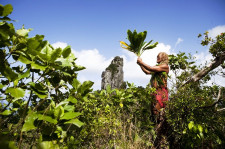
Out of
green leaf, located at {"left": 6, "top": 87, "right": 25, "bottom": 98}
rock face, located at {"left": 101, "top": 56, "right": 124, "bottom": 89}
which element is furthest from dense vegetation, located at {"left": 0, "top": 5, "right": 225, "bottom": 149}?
rock face, located at {"left": 101, "top": 56, "right": 124, "bottom": 89}

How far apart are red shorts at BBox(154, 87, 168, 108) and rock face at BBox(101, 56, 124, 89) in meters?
47.5

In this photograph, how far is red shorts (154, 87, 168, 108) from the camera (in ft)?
10.4

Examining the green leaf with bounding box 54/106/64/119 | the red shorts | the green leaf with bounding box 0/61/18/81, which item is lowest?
the green leaf with bounding box 54/106/64/119

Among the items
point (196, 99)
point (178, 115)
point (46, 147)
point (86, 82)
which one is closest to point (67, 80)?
point (86, 82)

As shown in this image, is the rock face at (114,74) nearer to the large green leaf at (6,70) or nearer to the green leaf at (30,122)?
the green leaf at (30,122)

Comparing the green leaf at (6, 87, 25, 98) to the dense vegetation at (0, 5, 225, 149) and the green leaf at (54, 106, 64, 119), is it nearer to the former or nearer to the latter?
the dense vegetation at (0, 5, 225, 149)

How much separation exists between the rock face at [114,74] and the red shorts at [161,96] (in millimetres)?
47481

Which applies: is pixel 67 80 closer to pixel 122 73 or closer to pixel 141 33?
pixel 141 33

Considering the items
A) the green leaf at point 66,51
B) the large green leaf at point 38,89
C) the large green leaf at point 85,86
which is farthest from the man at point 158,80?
the large green leaf at point 38,89

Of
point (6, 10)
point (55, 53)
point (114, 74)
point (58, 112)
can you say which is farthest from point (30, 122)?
point (114, 74)

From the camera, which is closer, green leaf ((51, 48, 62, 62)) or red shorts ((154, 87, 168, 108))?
green leaf ((51, 48, 62, 62))

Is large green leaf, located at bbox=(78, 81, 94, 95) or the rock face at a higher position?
the rock face

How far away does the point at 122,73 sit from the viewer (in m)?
58.2

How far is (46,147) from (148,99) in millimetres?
2648
